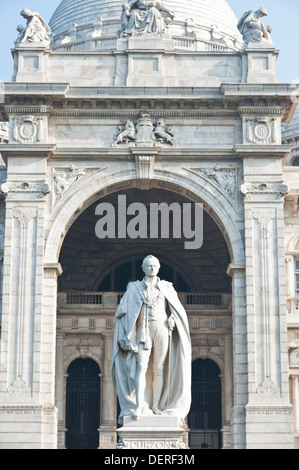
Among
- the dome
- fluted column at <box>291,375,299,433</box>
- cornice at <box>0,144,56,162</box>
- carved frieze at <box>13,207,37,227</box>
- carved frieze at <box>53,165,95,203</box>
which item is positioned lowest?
fluted column at <box>291,375,299,433</box>

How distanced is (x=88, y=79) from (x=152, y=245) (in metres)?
8.28

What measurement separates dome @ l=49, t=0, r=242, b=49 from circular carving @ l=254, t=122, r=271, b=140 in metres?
20.5

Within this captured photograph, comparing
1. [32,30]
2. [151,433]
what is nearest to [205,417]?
[32,30]

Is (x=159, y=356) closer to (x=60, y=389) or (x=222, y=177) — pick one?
(x=222, y=177)

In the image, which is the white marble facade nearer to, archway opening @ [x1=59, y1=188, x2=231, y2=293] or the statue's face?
archway opening @ [x1=59, y1=188, x2=231, y2=293]

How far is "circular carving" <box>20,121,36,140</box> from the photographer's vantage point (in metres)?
34.4

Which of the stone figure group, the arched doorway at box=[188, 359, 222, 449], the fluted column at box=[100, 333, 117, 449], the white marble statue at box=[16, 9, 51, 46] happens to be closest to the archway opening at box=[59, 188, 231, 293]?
the fluted column at box=[100, 333, 117, 449]

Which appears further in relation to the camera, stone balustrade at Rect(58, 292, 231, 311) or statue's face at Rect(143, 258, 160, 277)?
stone balustrade at Rect(58, 292, 231, 311)

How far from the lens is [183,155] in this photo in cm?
3456

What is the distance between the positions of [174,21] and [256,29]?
20127 mm

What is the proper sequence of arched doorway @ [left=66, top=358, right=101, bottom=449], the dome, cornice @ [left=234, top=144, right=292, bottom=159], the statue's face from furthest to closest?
the dome → arched doorway @ [left=66, top=358, right=101, bottom=449] → cornice @ [left=234, top=144, right=292, bottom=159] → the statue's face

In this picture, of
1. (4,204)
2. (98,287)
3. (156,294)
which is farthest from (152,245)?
(156,294)

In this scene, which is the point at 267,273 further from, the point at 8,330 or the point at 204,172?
the point at 8,330

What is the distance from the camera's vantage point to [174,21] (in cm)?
5531
